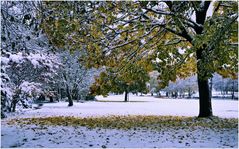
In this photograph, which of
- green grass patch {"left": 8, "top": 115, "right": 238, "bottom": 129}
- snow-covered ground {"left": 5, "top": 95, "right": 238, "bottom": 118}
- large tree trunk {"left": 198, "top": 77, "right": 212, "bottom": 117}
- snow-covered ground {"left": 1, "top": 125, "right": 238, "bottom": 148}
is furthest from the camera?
snow-covered ground {"left": 5, "top": 95, "right": 238, "bottom": 118}

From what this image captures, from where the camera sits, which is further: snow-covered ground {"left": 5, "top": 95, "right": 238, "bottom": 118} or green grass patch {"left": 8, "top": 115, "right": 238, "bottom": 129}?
snow-covered ground {"left": 5, "top": 95, "right": 238, "bottom": 118}

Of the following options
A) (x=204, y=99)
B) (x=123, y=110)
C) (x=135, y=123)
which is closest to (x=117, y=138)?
(x=135, y=123)

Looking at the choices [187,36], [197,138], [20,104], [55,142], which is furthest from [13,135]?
[20,104]

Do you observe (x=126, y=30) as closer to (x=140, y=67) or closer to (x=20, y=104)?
(x=140, y=67)

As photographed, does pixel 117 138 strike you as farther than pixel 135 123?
No

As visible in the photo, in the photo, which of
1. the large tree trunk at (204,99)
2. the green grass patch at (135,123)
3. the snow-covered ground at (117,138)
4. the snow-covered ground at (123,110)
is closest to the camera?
the snow-covered ground at (117,138)

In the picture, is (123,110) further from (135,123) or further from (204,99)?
(135,123)

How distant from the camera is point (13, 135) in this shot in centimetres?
1015

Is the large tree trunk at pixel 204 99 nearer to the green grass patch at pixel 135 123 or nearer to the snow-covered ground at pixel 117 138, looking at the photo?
the green grass patch at pixel 135 123

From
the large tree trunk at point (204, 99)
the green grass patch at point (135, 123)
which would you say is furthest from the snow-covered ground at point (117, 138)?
the large tree trunk at point (204, 99)

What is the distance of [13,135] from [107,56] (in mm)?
7238

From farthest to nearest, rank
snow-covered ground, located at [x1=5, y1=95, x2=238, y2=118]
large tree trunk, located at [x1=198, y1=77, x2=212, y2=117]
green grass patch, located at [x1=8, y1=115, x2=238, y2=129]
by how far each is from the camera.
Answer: snow-covered ground, located at [x1=5, y1=95, x2=238, y2=118] → large tree trunk, located at [x1=198, y1=77, x2=212, y2=117] → green grass patch, located at [x1=8, y1=115, x2=238, y2=129]

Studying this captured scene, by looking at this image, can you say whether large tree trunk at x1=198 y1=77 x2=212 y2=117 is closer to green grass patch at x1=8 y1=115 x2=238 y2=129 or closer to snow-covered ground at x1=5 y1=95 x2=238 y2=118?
green grass patch at x1=8 y1=115 x2=238 y2=129

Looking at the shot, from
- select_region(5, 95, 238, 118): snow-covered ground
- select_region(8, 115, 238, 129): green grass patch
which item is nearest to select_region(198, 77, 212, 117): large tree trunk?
select_region(8, 115, 238, 129): green grass patch
